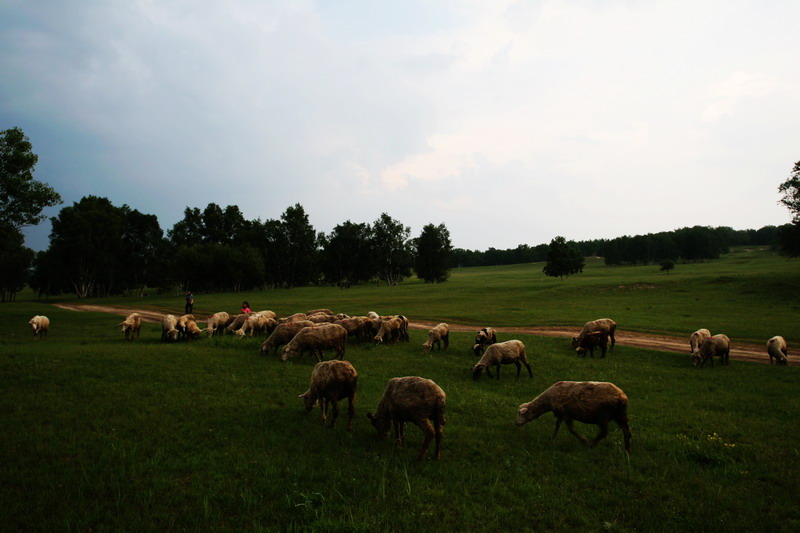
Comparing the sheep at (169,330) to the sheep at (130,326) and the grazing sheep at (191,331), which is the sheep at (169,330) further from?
the sheep at (130,326)

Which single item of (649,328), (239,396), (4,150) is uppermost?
(4,150)

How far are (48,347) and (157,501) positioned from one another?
18947 mm

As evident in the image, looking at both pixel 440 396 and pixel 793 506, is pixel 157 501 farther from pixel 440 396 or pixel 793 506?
pixel 793 506

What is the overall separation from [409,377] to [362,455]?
202cm

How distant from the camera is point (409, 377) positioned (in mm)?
9164

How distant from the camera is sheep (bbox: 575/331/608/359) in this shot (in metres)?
20.2

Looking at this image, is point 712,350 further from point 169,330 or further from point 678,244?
point 678,244

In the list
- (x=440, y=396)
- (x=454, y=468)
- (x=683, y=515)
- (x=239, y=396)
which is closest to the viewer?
(x=683, y=515)

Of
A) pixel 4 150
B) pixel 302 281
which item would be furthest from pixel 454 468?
pixel 302 281

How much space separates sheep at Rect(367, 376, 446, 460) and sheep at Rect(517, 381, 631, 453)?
2900mm

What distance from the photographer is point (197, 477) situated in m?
7.35

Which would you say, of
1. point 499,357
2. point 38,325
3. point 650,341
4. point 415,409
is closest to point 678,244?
Result: point 650,341

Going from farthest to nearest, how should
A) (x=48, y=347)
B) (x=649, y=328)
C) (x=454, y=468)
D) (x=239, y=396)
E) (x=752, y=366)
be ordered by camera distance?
(x=649, y=328), (x=48, y=347), (x=752, y=366), (x=239, y=396), (x=454, y=468)

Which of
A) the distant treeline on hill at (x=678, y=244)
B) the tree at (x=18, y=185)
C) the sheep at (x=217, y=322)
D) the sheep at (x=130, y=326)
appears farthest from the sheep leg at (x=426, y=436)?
the distant treeline on hill at (x=678, y=244)
